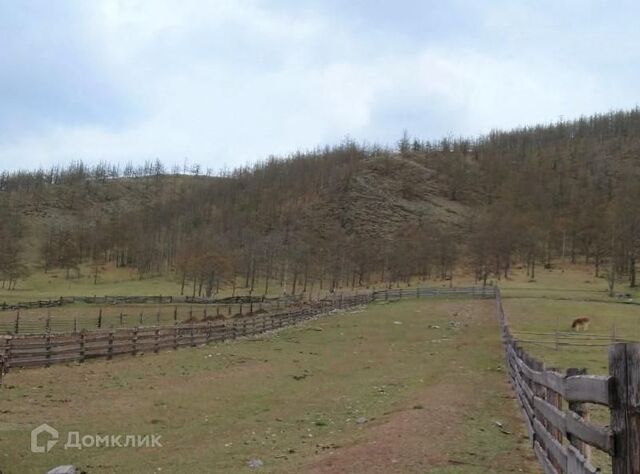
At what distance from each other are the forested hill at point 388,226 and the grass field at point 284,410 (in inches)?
2498

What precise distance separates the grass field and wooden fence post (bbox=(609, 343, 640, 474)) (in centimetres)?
556

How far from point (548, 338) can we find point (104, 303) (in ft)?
181

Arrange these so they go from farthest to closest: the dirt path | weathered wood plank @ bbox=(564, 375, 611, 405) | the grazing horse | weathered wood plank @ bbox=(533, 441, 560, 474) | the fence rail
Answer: the fence rail
the grazing horse
the dirt path
weathered wood plank @ bbox=(533, 441, 560, 474)
weathered wood plank @ bbox=(564, 375, 611, 405)

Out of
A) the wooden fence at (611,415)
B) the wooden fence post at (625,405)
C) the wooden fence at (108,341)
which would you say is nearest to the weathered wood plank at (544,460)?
the wooden fence at (611,415)

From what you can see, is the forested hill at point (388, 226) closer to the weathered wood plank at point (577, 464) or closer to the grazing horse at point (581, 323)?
Result: the grazing horse at point (581, 323)

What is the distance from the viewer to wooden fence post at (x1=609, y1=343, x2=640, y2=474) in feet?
10.9

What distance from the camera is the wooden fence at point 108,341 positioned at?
22.1 meters

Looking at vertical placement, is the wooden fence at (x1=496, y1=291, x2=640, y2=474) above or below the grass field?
above

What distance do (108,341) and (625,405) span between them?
2544cm

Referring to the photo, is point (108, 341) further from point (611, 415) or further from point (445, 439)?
point (611, 415)

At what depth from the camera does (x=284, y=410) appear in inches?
593

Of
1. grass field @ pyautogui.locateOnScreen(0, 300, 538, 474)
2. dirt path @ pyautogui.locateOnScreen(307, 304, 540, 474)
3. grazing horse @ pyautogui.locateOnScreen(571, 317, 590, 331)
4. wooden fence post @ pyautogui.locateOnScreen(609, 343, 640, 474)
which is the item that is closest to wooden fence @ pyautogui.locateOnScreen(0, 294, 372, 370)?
grass field @ pyautogui.locateOnScreen(0, 300, 538, 474)

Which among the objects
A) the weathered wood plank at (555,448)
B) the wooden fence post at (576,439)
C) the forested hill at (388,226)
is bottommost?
the weathered wood plank at (555,448)

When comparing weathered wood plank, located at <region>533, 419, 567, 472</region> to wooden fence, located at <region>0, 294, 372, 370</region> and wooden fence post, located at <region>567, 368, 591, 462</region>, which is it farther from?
wooden fence, located at <region>0, 294, 372, 370</region>
